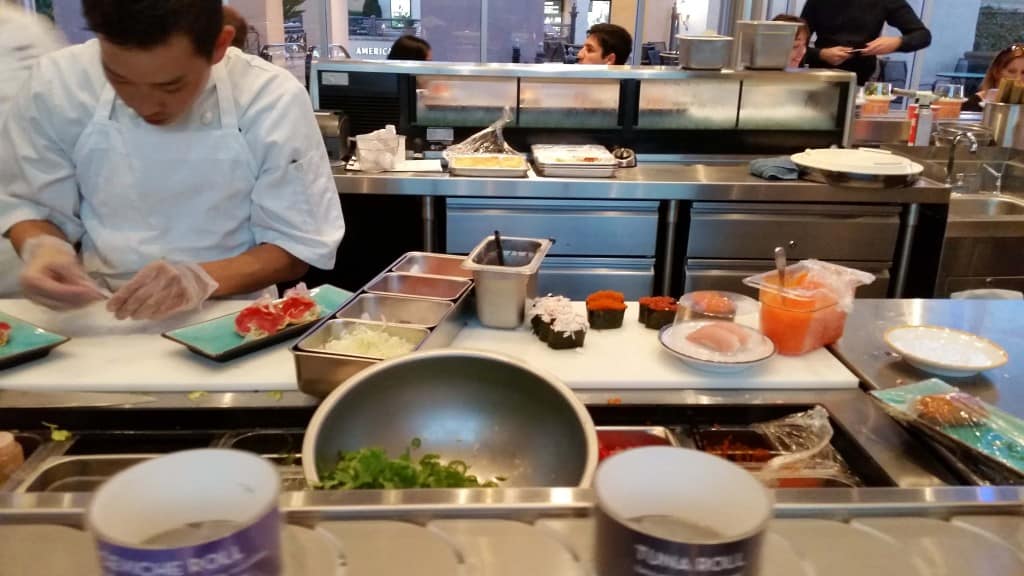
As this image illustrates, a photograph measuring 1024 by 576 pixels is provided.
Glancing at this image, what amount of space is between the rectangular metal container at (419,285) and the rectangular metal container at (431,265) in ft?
0.20

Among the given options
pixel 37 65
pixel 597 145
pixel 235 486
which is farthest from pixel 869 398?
pixel 597 145

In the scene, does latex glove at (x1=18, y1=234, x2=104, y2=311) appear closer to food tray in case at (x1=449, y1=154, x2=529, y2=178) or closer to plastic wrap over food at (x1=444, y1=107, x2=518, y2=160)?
food tray in case at (x1=449, y1=154, x2=529, y2=178)

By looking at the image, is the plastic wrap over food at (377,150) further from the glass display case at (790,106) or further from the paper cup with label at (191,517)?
the paper cup with label at (191,517)

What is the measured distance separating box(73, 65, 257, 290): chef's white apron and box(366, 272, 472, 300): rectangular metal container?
17.1 inches

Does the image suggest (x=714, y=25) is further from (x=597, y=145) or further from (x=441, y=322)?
(x=441, y=322)

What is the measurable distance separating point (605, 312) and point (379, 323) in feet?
1.64

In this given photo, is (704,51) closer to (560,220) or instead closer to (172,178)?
(560,220)

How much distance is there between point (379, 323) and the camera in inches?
63.9

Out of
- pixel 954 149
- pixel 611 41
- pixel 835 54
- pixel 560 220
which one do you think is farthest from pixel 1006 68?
pixel 560 220

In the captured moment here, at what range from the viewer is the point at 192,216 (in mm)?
1965

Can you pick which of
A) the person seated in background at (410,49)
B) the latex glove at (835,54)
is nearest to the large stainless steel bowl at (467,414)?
the person seated in background at (410,49)

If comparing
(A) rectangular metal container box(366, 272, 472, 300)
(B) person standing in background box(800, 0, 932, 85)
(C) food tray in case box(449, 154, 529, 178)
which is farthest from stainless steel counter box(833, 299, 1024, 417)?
(B) person standing in background box(800, 0, 932, 85)

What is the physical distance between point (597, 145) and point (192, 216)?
8.30 feet

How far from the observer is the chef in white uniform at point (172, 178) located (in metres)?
1.87
